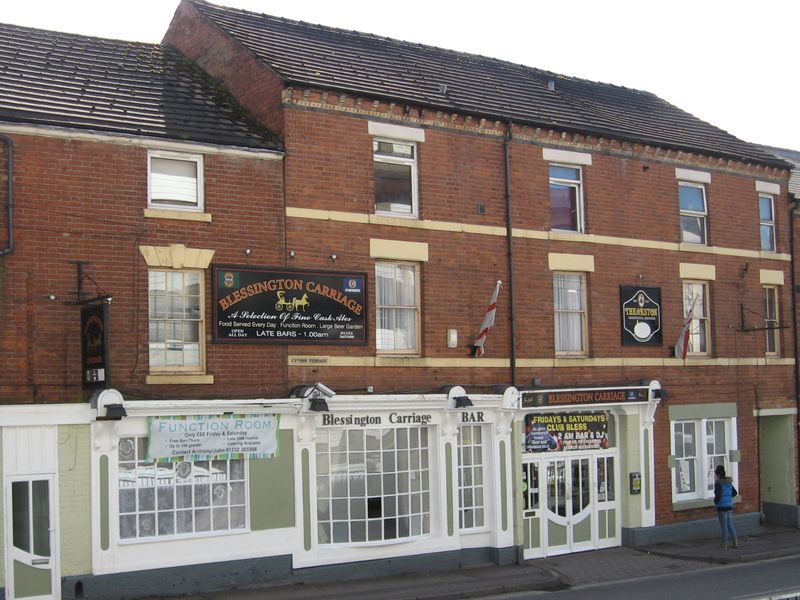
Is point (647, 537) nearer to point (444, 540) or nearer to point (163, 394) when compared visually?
point (444, 540)

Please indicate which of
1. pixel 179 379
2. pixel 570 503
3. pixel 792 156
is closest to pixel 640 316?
pixel 570 503

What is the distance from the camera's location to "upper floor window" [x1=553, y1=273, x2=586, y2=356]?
72.6ft

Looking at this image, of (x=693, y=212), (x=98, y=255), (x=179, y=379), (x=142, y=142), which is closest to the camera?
(x=98, y=255)

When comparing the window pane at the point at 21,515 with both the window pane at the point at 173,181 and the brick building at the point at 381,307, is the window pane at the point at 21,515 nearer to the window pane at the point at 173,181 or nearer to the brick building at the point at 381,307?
the brick building at the point at 381,307

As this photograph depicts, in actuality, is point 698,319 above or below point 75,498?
above

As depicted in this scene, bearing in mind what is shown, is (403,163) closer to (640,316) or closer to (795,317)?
(640,316)

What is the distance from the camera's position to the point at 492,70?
24953mm

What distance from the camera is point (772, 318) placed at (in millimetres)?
26156

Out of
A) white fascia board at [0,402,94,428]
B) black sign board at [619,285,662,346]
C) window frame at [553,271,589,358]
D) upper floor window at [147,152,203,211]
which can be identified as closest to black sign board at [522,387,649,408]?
window frame at [553,271,589,358]

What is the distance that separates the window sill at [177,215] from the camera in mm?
17094

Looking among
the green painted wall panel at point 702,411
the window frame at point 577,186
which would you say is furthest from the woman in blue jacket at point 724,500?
the window frame at point 577,186

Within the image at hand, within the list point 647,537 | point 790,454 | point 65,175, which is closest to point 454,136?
point 65,175

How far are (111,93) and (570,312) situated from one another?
10.3m

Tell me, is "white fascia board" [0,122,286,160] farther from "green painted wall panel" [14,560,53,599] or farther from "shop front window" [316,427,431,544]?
"green painted wall panel" [14,560,53,599]
